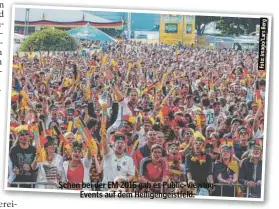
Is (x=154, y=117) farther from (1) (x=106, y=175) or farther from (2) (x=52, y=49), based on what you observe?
(2) (x=52, y=49)

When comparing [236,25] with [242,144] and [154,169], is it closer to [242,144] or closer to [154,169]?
[242,144]

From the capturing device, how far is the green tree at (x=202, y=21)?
9.71 meters

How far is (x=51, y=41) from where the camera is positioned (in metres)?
9.95

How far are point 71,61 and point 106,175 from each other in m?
1.62

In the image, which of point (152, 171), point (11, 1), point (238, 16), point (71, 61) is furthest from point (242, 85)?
point (11, 1)

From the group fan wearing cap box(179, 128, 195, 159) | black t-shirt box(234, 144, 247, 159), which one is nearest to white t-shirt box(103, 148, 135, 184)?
fan wearing cap box(179, 128, 195, 159)

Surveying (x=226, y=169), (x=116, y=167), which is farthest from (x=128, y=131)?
(x=226, y=169)

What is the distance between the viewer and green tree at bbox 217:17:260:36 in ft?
31.7

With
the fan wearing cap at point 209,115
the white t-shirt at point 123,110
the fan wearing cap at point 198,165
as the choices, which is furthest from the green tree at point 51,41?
the fan wearing cap at point 198,165

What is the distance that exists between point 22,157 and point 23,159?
0.10 feet

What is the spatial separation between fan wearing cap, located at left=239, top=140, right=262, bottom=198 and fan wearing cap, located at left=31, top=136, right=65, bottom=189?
7.82ft

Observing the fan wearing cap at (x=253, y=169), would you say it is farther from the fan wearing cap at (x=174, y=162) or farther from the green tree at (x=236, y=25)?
the green tree at (x=236, y=25)

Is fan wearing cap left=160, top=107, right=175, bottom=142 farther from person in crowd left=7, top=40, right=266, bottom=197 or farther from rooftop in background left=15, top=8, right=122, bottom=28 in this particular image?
rooftop in background left=15, top=8, right=122, bottom=28

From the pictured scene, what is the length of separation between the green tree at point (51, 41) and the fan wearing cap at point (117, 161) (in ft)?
4.41
